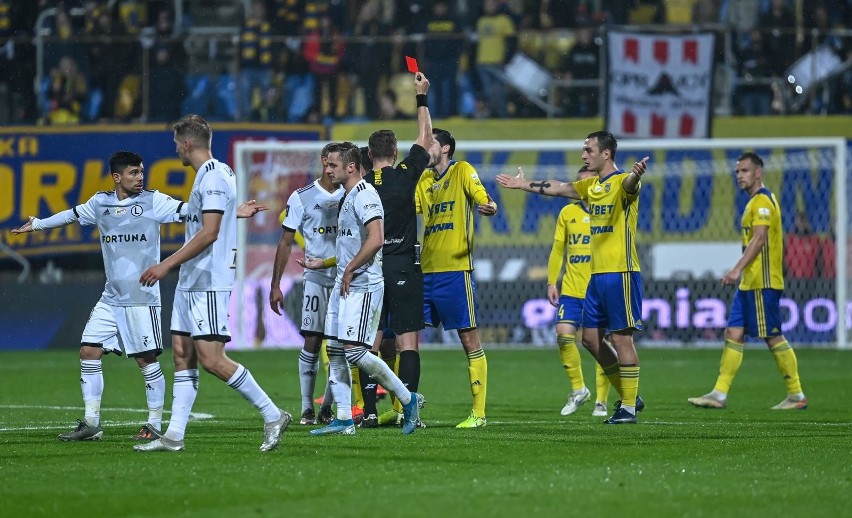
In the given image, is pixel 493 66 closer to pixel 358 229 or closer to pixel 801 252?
pixel 801 252

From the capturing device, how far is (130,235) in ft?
30.3

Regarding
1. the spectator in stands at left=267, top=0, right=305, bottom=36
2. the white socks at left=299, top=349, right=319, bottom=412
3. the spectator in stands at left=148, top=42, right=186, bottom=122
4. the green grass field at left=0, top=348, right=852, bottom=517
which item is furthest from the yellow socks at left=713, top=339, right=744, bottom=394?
the spectator in stands at left=267, top=0, right=305, bottom=36

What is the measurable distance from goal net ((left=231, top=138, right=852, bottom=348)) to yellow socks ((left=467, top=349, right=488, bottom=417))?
401 inches

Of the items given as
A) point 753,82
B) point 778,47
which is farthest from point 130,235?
point 778,47

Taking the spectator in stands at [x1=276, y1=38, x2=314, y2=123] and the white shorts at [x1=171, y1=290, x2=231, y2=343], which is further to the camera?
the spectator in stands at [x1=276, y1=38, x2=314, y2=123]

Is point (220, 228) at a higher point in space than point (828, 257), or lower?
higher

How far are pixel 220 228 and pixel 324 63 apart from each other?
14429 mm

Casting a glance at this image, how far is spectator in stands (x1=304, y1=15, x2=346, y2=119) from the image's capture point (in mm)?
22062

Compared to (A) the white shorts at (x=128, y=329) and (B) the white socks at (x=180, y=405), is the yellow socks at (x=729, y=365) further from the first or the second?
(B) the white socks at (x=180, y=405)

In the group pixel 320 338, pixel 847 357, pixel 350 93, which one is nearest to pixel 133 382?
pixel 320 338

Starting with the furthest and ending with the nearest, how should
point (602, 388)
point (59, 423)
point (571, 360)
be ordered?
point (571, 360) < point (602, 388) < point (59, 423)

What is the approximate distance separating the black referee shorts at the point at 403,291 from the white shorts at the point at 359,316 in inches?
16.2

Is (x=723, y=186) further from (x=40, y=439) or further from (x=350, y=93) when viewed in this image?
(x=40, y=439)

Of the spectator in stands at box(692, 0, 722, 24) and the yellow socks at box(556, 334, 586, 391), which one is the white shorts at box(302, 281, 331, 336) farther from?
the spectator in stands at box(692, 0, 722, 24)
